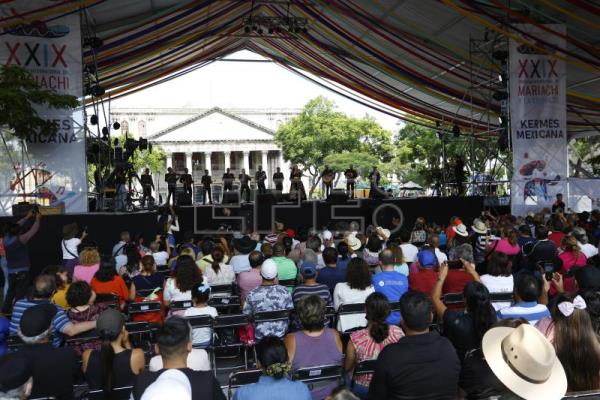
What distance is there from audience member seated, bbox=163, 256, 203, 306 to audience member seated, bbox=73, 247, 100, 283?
3.72ft

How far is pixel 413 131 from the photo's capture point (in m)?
36.4

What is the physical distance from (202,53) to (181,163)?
3619cm

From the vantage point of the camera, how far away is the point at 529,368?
211 centimetres

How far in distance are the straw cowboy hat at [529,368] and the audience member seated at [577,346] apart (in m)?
0.57

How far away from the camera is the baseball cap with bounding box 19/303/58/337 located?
3201 millimetres

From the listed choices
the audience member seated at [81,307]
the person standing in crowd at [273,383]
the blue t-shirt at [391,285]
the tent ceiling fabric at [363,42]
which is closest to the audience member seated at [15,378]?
the person standing in crowd at [273,383]

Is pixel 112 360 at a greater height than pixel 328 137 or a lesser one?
lesser

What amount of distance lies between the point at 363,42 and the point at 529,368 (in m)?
14.5

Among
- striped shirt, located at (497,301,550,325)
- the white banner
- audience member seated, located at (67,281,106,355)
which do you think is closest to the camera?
striped shirt, located at (497,301,550,325)

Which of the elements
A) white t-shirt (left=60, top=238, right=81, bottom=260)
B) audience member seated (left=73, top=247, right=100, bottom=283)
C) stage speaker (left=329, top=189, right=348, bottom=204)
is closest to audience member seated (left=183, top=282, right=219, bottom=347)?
audience member seated (left=73, top=247, right=100, bottom=283)

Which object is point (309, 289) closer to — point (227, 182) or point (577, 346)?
point (577, 346)

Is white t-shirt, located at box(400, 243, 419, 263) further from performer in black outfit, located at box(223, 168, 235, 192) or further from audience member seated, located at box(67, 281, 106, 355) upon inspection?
performer in black outfit, located at box(223, 168, 235, 192)

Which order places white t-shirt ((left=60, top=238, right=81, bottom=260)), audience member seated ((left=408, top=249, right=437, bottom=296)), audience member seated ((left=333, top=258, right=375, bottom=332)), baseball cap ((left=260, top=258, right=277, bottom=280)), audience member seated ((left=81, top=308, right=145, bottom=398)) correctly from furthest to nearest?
1. white t-shirt ((left=60, top=238, right=81, bottom=260))
2. audience member seated ((left=408, top=249, right=437, bottom=296))
3. audience member seated ((left=333, top=258, right=375, bottom=332))
4. baseball cap ((left=260, top=258, right=277, bottom=280))
5. audience member seated ((left=81, top=308, right=145, bottom=398))

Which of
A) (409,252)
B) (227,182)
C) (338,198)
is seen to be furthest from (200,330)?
→ (227,182)
